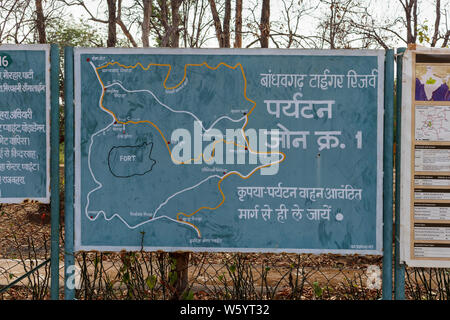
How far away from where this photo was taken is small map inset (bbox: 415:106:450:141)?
294 cm

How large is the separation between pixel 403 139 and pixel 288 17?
775cm

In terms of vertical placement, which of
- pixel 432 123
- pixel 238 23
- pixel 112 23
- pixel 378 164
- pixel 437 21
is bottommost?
pixel 378 164

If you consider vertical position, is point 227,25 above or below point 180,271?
above

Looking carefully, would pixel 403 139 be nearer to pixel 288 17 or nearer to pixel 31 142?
pixel 31 142

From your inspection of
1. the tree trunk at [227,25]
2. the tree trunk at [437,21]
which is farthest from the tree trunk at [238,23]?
the tree trunk at [437,21]

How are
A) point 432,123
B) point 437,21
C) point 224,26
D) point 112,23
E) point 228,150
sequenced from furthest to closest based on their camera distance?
point 112,23 → point 224,26 → point 437,21 → point 228,150 → point 432,123

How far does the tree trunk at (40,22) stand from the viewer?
8922 mm

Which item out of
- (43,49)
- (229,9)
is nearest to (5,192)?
(43,49)

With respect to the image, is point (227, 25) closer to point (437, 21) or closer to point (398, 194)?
point (437, 21)

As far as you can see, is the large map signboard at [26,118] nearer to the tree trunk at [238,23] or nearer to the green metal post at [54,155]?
the green metal post at [54,155]

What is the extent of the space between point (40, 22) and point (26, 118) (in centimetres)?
669

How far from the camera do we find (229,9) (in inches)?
400

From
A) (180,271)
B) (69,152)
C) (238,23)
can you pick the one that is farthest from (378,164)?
(238,23)

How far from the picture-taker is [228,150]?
10.0ft
